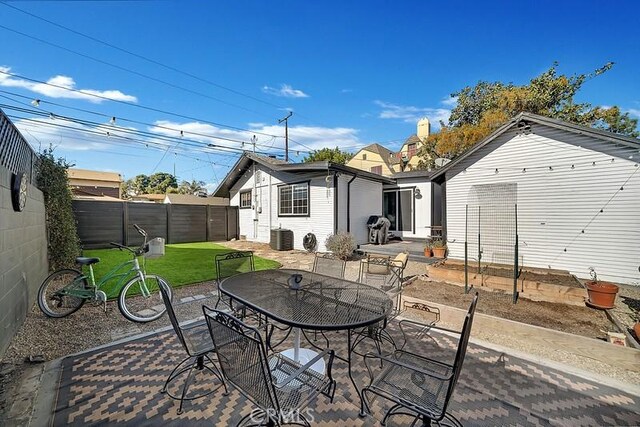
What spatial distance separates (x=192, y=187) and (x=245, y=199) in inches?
1347

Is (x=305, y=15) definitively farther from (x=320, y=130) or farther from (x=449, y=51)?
(x=320, y=130)

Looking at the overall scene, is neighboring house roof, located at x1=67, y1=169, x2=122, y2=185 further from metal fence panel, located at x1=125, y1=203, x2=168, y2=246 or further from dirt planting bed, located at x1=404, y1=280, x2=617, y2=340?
dirt planting bed, located at x1=404, y1=280, x2=617, y2=340

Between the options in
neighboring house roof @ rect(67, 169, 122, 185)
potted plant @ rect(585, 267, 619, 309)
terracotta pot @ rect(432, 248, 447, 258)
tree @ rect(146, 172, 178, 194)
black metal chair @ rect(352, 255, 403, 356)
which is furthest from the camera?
tree @ rect(146, 172, 178, 194)

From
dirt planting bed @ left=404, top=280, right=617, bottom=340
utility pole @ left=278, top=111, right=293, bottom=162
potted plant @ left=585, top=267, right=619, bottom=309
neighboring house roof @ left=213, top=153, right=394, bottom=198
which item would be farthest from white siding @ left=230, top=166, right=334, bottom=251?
potted plant @ left=585, top=267, right=619, bottom=309

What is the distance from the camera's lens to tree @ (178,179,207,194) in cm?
4154

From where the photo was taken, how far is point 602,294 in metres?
4.29

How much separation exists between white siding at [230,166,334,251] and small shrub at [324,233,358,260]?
2.84 feet

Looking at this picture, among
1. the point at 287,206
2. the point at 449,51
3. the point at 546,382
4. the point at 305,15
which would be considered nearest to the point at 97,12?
the point at 305,15

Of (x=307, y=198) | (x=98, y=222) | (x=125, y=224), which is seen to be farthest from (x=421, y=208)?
(x=98, y=222)

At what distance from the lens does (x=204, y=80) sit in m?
13.2

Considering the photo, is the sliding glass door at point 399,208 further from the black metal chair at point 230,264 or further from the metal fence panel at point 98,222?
the metal fence panel at point 98,222

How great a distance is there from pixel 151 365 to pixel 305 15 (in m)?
9.37

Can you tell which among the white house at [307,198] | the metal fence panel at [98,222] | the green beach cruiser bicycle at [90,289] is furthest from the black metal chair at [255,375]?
the metal fence panel at [98,222]

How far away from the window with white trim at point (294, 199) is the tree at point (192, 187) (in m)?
34.2
